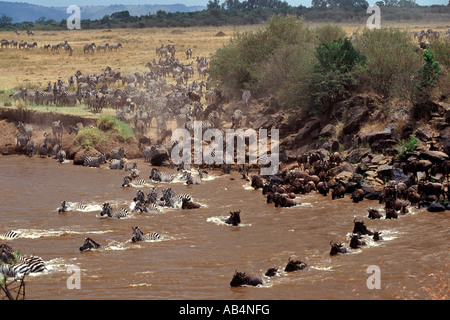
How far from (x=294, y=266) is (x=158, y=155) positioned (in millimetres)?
12939

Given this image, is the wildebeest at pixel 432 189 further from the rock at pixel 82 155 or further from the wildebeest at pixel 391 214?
the rock at pixel 82 155

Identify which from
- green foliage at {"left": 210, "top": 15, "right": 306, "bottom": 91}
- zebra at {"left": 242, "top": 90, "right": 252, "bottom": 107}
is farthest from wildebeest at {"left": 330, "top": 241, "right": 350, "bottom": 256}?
green foliage at {"left": 210, "top": 15, "right": 306, "bottom": 91}

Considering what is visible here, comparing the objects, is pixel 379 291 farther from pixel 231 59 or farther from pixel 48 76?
pixel 48 76

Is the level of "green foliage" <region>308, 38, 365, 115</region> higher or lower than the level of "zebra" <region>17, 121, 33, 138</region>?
higher

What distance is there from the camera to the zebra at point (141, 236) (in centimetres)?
1441

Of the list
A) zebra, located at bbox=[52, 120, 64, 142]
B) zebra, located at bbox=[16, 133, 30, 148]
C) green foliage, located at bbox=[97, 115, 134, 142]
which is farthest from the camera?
zebra, located at bbox=[52, 120, 64, 142]

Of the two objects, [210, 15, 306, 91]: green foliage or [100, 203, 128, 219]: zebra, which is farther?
[210, 15, 306, 91]: green foliage

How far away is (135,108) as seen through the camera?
3073 centimetres

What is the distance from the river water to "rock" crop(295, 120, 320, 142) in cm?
432

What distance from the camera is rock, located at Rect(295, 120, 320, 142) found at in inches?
945

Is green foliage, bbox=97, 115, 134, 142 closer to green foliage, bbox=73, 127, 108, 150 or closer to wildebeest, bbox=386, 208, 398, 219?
green foliage, bbox=73, 127, 108, 150

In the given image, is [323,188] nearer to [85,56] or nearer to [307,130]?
[307,130]

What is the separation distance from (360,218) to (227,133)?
35.6 ft

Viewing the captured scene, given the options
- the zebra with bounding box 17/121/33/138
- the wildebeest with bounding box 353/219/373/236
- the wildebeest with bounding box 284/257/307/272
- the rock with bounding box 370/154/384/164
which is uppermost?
the rock with bounding box 370/154/384/164
